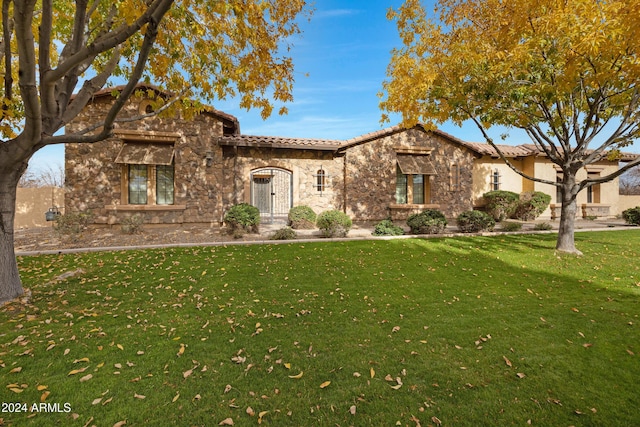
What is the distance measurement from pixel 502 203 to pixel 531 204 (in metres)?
1.78

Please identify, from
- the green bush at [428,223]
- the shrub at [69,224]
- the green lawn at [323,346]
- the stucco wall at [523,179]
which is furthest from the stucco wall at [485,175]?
the shrub at [69,224]

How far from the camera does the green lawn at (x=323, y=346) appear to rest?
2.50 meters

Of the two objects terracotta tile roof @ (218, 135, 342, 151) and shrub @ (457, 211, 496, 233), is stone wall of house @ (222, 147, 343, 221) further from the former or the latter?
shrub @ (457, 211, 496, 233)

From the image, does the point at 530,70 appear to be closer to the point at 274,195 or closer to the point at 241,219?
the point at 241,219

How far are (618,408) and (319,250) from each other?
6.45 m

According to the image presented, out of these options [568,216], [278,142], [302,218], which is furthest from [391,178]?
[568,216]

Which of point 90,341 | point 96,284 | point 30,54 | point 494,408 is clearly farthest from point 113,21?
point 494,408

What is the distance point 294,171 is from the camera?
44.8 ft

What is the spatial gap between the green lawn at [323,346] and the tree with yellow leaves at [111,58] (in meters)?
2.36

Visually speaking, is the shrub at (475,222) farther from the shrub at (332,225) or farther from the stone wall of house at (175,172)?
the stone wall of house at (175,172)

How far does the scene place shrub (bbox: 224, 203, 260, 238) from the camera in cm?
1087

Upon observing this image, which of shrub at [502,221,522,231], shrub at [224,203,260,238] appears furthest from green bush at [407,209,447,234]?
shrub at [224,203,260,238]

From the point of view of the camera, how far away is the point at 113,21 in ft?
17.2

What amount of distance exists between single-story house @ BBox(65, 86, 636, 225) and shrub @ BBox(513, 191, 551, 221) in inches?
41.5
